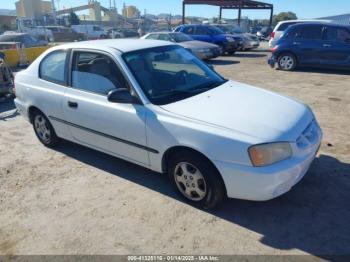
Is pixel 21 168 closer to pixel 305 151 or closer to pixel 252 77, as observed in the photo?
pixel 305 151

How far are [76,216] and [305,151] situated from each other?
8.00ft

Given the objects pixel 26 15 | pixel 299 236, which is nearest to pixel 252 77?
pixel 299 236

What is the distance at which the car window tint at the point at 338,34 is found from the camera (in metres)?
10.6

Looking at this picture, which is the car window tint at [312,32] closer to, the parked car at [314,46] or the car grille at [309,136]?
the parked car at [314,46]

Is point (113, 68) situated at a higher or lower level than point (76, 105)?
higher

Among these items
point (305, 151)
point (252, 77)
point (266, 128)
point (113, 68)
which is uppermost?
point (113, 68)

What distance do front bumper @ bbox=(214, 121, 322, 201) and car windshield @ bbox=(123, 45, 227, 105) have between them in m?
1.05

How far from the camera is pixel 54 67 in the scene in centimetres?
457

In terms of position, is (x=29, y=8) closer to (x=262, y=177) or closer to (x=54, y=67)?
(x=54, y=67)

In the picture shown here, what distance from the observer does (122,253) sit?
9.51 feet

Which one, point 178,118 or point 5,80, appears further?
point 5,80

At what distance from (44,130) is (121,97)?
85.9 inches

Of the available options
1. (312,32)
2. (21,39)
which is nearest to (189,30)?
(312,32)

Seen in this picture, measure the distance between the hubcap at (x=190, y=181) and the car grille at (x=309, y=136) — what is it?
1020 mm
